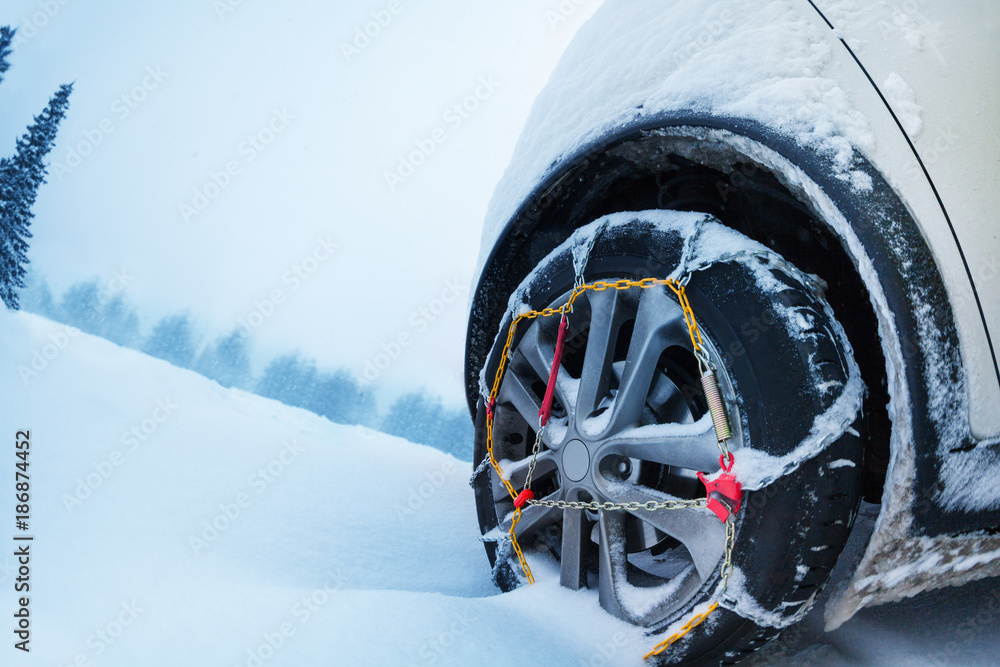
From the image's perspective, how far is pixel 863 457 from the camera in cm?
111

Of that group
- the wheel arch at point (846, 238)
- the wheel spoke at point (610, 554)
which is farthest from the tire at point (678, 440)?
the wheel arch at point (846, 238)

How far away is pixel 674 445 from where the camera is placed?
49.5 inches

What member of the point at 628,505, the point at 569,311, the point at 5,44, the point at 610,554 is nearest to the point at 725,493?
the point at 628,505

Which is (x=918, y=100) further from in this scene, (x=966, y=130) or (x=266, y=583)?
(x=266, y=583)

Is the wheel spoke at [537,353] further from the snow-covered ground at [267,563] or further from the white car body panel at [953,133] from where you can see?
the white car body panel at [953,133]

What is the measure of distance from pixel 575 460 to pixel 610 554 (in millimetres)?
234

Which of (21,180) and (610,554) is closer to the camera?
(610,554)

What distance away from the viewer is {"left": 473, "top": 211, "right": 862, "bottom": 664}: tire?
1090 mm

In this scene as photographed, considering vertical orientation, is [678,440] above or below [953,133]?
below

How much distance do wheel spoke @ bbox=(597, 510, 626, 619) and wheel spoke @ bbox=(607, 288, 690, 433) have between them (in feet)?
0.71

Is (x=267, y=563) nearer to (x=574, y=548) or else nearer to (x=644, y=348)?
(x=574, y=548)

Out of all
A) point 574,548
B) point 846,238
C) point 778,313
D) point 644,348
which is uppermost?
point 846,238

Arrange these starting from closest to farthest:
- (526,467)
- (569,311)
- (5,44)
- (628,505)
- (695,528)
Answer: (695,528) < (628,505) < (569,311) < (526,467) < (5,44)

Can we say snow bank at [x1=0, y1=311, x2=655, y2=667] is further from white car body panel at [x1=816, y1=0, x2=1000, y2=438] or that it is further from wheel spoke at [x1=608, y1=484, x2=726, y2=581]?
white car body panel at [x1=816, y1=0, x2=1000, y2=438]
